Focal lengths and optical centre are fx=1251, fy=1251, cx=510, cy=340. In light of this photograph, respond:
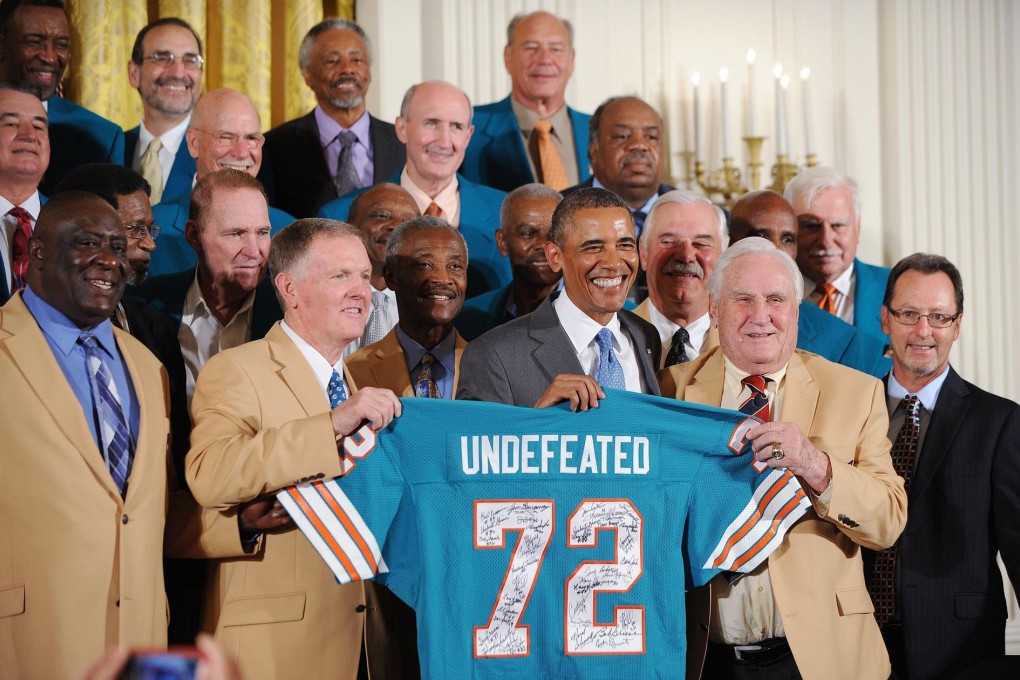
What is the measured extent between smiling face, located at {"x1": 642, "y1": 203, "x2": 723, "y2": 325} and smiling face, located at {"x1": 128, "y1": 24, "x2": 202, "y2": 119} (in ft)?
6.52

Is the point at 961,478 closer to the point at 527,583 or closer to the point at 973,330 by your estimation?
the point at 527,583

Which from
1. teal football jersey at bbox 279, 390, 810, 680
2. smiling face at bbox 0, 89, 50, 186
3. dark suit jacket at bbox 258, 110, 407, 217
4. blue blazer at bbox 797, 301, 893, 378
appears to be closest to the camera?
teal football jersey at bbox 279, 390, 810, 680

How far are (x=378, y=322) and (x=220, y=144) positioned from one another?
98 centimetres

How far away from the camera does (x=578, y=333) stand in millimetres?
3467

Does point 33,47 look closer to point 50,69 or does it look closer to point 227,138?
point 50,69

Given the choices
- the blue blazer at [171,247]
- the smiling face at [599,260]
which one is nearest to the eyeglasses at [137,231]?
the blue blazer at [171,247]

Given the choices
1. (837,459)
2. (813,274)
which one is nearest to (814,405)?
(837,459)

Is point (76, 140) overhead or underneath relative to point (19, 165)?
overhead

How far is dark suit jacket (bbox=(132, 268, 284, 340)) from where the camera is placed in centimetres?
419

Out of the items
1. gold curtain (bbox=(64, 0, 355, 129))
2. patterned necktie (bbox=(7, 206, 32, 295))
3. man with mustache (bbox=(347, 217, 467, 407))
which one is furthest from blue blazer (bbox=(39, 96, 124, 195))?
man with mustache (bbox=(347, 217, 467, 407))

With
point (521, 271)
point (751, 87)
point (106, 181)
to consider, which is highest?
point (751, 87)

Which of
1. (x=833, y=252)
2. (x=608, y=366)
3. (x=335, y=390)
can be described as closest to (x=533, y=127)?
(x=833, y=252)

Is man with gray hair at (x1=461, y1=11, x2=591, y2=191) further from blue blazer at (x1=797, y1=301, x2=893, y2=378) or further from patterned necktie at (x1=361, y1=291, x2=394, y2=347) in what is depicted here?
blue blazer at (x1=797, y1=301, x2=893, y2=378)

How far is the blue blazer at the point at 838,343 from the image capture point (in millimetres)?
4426
